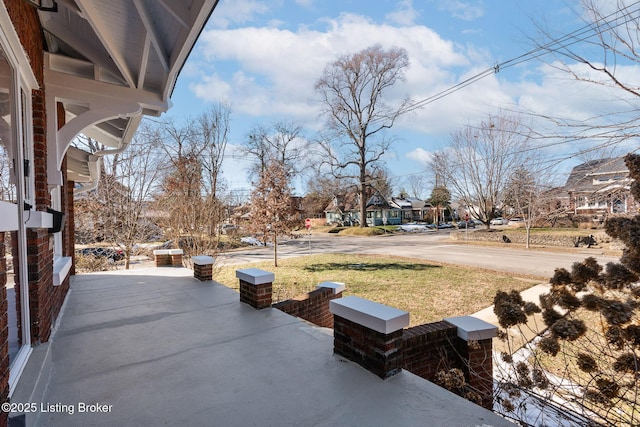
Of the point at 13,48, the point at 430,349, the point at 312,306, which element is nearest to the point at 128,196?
the point at 312,306

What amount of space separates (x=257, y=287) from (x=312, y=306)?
1.24 meters

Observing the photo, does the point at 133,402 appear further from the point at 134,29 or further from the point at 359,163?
the point at 359,163

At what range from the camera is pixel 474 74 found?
12359mm

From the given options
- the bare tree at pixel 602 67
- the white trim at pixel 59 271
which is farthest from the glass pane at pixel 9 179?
the bare tree at pixel 602 67

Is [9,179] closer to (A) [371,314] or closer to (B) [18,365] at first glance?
(B) [18,365]

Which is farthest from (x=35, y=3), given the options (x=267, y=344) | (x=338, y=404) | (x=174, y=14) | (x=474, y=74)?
(x=474, y=74)

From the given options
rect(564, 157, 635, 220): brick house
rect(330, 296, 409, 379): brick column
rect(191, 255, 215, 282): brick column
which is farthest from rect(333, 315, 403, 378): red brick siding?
rect(191, 255, 215, 282): brick column

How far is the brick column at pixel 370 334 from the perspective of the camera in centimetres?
253

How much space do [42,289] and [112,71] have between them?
2.89 m

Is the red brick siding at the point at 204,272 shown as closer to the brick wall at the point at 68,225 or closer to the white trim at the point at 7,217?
the brick wall at the point at 68,225

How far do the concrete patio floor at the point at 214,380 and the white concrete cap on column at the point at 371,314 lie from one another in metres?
0.41

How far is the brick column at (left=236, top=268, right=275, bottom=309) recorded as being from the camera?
4.33 metres

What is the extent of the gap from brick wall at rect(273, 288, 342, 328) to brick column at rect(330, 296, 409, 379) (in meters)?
1.90

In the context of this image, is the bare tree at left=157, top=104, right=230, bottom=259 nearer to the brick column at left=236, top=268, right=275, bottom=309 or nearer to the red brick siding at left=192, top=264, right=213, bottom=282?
the red brick siding at left=192, top=264, right=213, bottom=282
